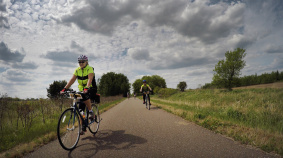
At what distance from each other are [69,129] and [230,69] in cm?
4039

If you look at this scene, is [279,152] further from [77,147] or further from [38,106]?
[38,106]

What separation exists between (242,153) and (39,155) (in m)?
4.58

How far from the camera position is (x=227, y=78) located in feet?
117

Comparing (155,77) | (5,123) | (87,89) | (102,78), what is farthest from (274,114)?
(155,77)

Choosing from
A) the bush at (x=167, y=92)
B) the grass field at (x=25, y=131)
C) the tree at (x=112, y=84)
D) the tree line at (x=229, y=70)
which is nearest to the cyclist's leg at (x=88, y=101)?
the grass field at (x=25, y=131)

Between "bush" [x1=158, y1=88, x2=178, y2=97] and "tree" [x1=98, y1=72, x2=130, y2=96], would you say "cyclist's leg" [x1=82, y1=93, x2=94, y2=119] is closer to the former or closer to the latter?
"bush" [x1=158, y1=88, x2=178, y2=97]

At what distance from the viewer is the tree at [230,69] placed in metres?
35.0

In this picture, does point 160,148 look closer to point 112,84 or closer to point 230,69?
point 230,69

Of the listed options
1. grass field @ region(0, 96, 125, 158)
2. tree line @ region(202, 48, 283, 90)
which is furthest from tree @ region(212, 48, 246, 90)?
grass field @ region(0, 96, 125, 158)

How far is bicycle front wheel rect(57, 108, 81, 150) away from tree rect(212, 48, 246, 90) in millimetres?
38542

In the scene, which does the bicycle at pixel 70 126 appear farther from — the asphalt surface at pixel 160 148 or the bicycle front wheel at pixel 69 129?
the asphalt surface at pixel 160 148

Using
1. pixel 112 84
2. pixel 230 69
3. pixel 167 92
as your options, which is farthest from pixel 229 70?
pixel 112 84

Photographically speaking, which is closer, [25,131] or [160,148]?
[160,148]

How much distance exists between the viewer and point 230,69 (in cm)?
3544
